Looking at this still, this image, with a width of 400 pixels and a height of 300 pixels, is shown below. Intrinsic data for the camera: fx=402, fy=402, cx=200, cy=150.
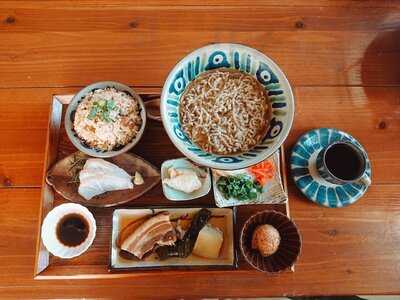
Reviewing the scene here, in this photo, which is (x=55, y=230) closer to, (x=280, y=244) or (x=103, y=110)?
(x=103, y=110)

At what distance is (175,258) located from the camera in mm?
1198

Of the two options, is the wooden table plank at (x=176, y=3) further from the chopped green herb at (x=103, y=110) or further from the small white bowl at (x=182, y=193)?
the small white bowl at (x=182, y=193)

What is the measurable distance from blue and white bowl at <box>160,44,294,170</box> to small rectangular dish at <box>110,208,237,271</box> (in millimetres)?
219

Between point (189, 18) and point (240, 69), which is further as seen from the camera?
point (189, 18)

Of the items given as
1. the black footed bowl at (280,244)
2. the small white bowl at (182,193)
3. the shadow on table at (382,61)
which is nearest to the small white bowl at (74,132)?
the small white bowl at (182,193)

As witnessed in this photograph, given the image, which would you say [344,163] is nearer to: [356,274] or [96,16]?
[356,274]

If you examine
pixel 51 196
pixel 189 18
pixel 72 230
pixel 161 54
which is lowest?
pixel 72 230

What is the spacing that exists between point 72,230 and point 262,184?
604 millimetres

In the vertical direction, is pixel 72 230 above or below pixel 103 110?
below

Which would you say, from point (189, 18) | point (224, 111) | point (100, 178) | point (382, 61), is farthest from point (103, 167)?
point (382, 61)

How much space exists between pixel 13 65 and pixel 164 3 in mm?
603

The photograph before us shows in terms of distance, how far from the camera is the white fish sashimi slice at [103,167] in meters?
1.22

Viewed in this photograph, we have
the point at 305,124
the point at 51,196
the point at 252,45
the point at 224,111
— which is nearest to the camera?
the point at 224,111

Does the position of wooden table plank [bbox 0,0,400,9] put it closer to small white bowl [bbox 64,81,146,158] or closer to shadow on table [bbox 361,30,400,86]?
shadow on table [bbox 361,30,400,86]
